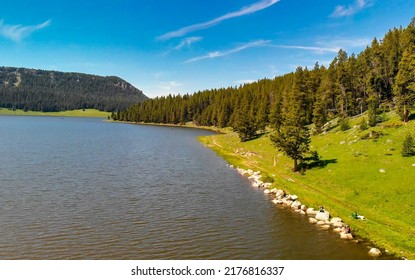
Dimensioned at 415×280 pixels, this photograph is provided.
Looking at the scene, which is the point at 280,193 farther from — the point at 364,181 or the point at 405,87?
the point at 405,87

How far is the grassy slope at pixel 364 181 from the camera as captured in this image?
33.9 m

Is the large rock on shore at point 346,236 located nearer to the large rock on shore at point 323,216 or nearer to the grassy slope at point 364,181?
the grassy slope at point 364,181

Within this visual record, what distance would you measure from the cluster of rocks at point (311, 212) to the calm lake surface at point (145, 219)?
44.1 inches

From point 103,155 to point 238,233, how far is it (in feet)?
185

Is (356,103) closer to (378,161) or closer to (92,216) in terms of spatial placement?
(378,161)

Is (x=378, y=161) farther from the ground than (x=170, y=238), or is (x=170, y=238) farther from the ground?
(x=378, y=161)

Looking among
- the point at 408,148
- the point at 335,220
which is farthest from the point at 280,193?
the point at 408,148

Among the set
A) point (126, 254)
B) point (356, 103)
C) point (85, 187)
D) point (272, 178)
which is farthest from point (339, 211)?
point (356, 103)

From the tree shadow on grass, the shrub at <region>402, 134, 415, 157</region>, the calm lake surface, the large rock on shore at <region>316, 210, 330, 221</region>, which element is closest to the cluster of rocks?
the large rock on shore at <region>316, 210, 330, 221</region>

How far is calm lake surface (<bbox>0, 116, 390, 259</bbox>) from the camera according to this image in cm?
2930

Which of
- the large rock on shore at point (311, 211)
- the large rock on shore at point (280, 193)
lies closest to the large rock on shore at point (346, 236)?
the large rock on shore at point (311, 211)

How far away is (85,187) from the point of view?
49.5 metres

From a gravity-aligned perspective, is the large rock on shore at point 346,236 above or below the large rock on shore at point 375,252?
above
